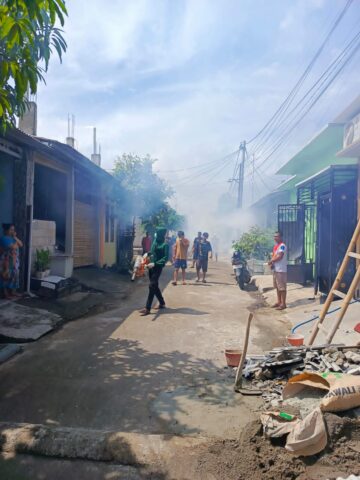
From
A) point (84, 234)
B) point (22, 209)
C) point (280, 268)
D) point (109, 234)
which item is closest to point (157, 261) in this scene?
point (280, 268)

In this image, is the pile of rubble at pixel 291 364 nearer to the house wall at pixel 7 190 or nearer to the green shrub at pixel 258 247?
the house wall at pixel 7 190

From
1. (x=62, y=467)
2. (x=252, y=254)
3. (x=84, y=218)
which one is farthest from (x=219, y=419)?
(x=252, y=254)

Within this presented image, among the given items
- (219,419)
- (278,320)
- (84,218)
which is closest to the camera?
(219,419)

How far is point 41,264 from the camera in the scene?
8773 millimetres

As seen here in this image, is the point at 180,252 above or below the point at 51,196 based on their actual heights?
below

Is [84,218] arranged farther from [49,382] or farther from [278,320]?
[49,382]

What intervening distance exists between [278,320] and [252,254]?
8430mm

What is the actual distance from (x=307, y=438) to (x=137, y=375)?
2.23m

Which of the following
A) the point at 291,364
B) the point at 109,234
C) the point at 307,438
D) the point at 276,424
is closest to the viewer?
the point at 307,438

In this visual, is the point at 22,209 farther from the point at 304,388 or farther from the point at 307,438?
the point at 307,438

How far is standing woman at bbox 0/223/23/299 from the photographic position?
24.4 feet

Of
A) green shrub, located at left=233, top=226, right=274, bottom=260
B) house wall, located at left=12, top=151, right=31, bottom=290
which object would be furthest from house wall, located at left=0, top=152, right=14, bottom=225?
green shrub, located at left=233, top=226, right=274, bottom=260

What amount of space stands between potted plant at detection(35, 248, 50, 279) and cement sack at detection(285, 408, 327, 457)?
726 cm

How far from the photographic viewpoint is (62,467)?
2.63 metres
